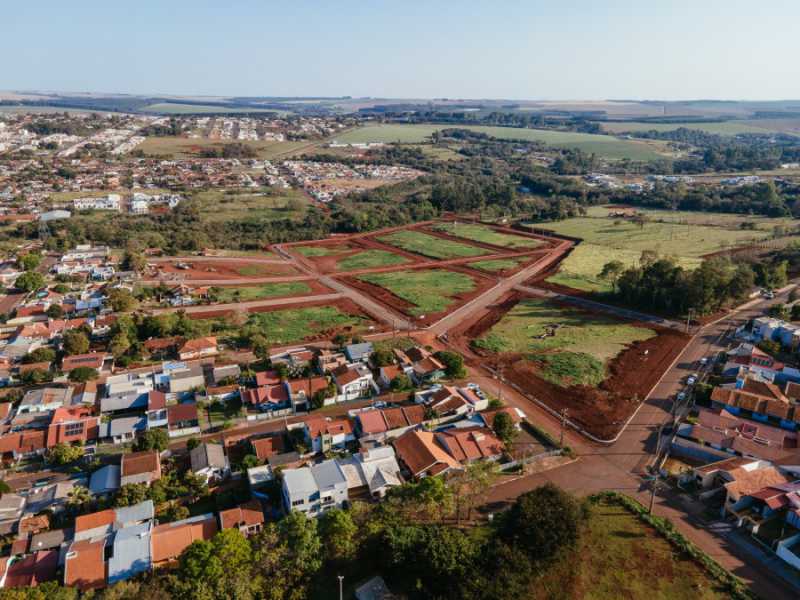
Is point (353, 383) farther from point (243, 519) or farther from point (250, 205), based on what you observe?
point (250, 205)

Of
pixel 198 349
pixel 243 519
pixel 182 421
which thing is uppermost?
pixel 243 519

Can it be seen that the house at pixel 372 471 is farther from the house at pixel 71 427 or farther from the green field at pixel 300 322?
the green field at pixel 300 322

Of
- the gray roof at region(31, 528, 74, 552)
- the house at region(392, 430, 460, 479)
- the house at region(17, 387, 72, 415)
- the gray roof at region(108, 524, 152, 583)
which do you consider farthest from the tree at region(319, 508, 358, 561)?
the house at region(17, 387, 72, 415)

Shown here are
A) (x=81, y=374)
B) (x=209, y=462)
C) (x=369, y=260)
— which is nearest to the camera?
(x=209, y=462)

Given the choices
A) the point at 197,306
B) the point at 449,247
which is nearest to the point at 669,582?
the point at 197,306

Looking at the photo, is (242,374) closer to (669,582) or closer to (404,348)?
(404,348)

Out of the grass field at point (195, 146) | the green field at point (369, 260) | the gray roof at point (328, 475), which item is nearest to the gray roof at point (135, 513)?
the gray roof at point (328, 475)

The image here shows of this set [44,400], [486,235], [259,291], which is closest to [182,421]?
[44,400]
